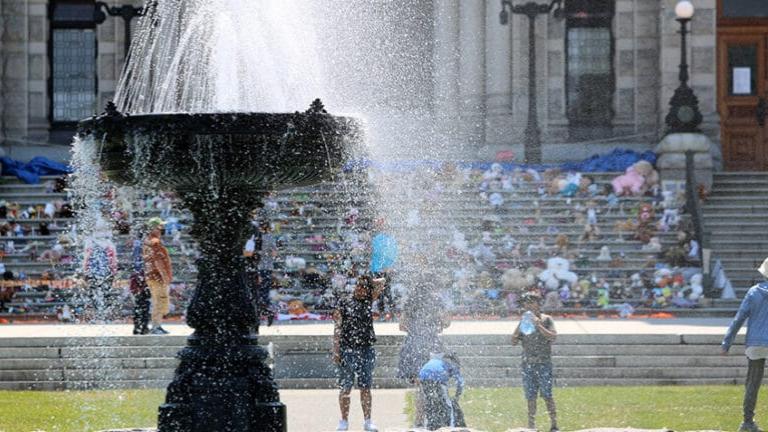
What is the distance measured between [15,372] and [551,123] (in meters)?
15.7

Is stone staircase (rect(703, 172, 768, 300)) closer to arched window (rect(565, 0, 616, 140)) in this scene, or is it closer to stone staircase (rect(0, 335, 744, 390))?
arched window (rect(565, 0, 616, 140))

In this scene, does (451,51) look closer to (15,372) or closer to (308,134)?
(15,372)

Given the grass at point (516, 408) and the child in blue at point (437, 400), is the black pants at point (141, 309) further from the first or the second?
the child in blue at point (437, 400)

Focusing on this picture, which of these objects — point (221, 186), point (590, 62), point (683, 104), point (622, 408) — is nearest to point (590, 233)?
point (683, 104)

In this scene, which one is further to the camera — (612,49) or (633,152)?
(612,49)

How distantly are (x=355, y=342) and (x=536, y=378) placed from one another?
1.70m

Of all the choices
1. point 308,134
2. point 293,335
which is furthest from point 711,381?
point 308,134

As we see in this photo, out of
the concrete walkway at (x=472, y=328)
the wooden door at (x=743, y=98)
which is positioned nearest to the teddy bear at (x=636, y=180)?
the wooden door at (x=743, y=98)

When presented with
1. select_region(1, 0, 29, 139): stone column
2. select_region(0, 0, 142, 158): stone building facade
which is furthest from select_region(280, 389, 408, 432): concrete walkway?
select_region(1, 0, 29, 139): stone column

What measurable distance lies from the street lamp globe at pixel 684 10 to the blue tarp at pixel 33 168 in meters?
11.7

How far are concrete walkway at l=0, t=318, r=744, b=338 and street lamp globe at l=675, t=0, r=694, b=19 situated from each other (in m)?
7.47

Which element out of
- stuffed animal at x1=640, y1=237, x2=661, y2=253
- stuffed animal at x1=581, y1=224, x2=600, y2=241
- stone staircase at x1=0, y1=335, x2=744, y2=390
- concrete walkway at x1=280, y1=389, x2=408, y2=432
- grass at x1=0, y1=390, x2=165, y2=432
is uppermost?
stuffed animal at x1=581, y1=224, x2=600, y2=241

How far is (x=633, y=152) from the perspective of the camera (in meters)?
29.6

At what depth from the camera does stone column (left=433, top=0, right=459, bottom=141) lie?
105ft
